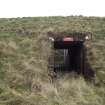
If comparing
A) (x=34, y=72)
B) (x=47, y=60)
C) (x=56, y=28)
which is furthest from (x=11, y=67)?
(x=56, y=28)

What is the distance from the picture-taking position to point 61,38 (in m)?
15.4

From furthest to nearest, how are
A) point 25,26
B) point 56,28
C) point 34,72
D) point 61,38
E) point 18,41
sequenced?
point 25,26 < point 56,28 < point 18,41 < point 61,38 < point 34,72

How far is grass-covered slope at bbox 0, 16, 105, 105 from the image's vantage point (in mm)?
10453

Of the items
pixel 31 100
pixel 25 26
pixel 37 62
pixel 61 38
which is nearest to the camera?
pixel 31 100

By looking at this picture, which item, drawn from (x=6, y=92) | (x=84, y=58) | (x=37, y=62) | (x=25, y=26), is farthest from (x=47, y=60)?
(x=25, y=26)

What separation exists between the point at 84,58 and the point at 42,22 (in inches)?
267

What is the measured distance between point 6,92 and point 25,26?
410 inches

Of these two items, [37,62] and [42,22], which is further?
[42,22]

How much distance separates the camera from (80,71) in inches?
622

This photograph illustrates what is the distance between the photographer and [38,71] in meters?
12.8

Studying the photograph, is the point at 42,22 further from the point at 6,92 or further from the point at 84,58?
the point at 6,92

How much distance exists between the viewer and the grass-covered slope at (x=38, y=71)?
10.5m

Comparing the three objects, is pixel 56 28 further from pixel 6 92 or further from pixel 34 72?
pixel 6 92

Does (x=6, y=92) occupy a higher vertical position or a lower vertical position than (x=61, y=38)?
lower
